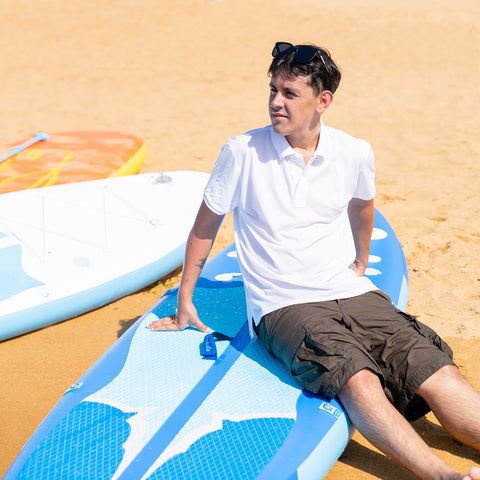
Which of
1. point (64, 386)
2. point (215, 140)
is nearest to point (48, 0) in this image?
point (215, 140)

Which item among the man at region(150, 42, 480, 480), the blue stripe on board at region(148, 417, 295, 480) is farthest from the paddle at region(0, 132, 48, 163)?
the blue stripe on board at region(148, 417, 295, 480)

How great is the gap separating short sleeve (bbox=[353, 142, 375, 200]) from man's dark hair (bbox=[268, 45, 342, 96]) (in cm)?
34

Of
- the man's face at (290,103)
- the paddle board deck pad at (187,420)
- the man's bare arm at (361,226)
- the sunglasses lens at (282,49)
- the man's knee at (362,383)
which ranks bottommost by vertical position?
the paddle board deck pad at (187,420)

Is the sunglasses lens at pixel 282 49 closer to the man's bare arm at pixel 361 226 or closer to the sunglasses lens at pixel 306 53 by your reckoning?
the sunglasses lens at pixel 306 53

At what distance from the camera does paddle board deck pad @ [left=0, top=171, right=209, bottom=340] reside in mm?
3477

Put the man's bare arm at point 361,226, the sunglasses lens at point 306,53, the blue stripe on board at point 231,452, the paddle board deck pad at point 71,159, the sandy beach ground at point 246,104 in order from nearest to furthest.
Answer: the blue stripe on board at point 231,452 < the sunglasses lens at point 306,53 < the man's bare arm at point 361,226 < the sandy beach ground at point 246,104 < the paddle board deck pad at point 71,159

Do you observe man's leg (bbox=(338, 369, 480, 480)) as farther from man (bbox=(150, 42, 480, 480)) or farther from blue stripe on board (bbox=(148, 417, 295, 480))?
blue stripe on board (bbox=(148, 417, 295, 480))

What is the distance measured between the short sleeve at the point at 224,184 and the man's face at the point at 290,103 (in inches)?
8.6

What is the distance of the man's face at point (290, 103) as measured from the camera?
7.84ft

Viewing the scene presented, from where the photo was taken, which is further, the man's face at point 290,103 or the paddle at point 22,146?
the paddle at point 22,146

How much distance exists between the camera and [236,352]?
2.57 meters

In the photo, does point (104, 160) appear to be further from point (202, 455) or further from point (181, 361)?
point (202, 455)

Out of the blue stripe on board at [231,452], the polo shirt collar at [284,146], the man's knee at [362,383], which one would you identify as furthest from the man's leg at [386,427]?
A: the polo shirt collar at [284,146]

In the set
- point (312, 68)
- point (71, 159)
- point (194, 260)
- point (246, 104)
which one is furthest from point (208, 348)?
point (246, 104)
